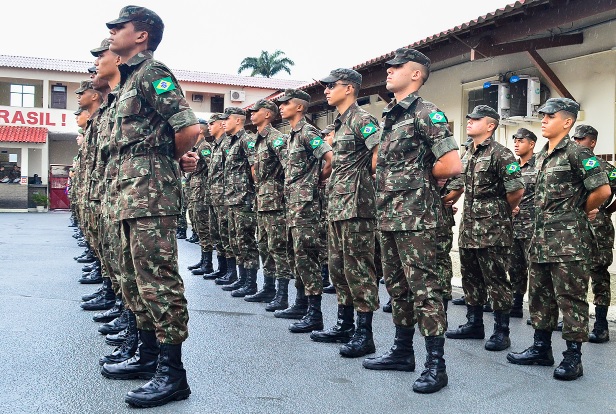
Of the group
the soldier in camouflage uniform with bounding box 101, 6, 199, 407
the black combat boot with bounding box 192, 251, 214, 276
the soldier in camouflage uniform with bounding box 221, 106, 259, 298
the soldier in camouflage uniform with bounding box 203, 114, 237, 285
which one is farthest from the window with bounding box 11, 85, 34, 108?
the soldier in camouflage uniform with bounding box 101, 6, 199, 407

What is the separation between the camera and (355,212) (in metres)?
4.40

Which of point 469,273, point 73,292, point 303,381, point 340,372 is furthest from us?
point 73,292

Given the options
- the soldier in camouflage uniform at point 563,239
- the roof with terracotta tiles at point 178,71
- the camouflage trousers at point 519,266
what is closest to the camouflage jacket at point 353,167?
the soldier in camouflage uniform at point 563,239

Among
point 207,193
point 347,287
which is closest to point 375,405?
point 347,287

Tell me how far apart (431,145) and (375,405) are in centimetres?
160

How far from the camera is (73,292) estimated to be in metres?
6.60

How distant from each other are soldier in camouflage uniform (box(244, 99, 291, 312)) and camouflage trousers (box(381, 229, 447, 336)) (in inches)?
83.7

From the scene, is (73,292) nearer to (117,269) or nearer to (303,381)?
(117,269)

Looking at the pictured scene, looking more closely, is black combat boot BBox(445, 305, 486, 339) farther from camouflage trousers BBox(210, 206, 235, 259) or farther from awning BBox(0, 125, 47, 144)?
awning BBox(0, 125, 47, 144)

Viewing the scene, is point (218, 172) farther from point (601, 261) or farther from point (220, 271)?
point (601, 261)

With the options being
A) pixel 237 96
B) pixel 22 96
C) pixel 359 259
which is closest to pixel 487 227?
pixel 359 259

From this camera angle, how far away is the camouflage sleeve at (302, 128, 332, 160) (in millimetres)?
5191

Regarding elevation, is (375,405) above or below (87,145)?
below

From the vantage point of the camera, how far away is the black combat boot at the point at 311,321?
16.4 feet
